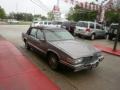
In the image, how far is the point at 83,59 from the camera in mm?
5195

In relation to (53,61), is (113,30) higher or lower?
higher

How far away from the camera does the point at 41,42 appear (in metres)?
6.57

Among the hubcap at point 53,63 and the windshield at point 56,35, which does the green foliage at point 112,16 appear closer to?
the windshield at point 56,35

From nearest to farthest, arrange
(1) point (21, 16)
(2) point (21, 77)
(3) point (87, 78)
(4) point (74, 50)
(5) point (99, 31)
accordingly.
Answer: (2) point (21, 77)
(3) point (87, 78)
(4) point (74, 50)
(5) point (99, 31)
(1) point (21, 16)

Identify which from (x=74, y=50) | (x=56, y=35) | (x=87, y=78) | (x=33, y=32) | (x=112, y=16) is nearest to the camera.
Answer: (x=87, y=78)

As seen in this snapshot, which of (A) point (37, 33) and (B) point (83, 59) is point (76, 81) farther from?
(A) point (37, 33)

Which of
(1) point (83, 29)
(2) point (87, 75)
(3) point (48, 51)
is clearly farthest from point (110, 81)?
(1) point (83, 29)

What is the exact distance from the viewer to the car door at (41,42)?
636 centimetres

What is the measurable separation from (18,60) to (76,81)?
9.31 ft

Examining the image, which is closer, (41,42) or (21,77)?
(21,77)

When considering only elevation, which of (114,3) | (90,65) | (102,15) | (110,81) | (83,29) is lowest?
(110,81)

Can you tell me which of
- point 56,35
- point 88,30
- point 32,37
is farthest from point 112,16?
point 56,35

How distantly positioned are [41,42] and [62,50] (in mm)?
1489

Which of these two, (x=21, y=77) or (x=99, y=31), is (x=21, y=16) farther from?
(x=21, y=77)
